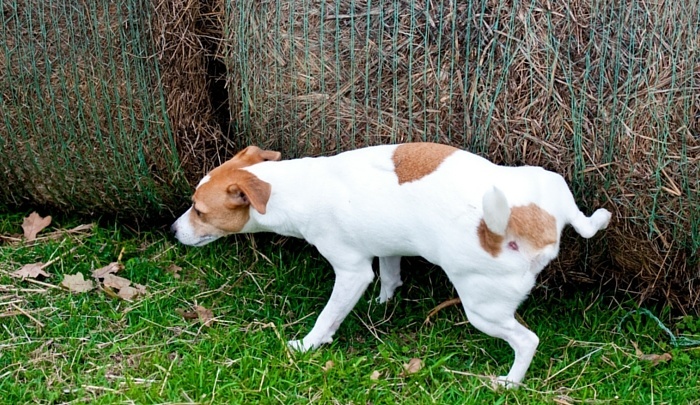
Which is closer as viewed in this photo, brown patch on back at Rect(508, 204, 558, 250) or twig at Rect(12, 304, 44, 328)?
brown patch on back at Rect(508, 204, 558, 250)

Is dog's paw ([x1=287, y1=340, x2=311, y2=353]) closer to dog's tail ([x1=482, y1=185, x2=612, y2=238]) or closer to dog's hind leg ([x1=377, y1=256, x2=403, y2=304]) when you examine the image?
dog's hind leg ([x1=377, y1=256, x2=403, y2=304])

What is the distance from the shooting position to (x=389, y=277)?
4219 millimetres

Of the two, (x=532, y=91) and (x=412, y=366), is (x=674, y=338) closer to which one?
(x=412, y=366)

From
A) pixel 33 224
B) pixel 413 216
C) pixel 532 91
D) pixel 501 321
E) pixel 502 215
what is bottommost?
pixel 33 224

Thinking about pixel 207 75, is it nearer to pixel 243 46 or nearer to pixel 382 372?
pixel 243 46

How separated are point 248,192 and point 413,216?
69cm

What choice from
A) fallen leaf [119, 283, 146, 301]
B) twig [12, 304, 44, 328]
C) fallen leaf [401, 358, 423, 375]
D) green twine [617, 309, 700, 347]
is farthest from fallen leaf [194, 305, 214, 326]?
green twine [617, 309, 700, 347]

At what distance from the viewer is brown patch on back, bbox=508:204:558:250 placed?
3338 mm

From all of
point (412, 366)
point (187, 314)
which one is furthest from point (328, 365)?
point (187, 314)

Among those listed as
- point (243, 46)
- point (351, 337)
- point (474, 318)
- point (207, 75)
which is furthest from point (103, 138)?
point (474, 318)

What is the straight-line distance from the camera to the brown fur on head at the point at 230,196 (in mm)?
3713

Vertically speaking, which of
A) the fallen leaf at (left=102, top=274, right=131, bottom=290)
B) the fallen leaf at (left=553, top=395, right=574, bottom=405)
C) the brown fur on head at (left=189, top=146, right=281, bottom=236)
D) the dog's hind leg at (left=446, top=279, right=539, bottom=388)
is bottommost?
the fallen leaf at (left=102, top=274, right=131, bottom=290)

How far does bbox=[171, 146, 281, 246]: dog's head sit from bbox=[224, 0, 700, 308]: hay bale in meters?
0.29

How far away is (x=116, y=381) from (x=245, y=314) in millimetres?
742
